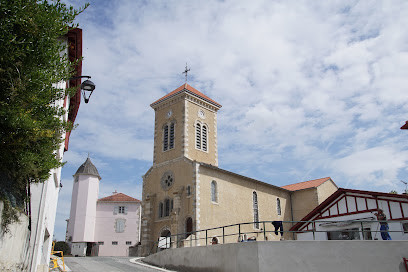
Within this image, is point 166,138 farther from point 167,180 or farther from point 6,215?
point 6,215

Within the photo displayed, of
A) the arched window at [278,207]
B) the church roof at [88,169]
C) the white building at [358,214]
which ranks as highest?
the church roof at [88,169]

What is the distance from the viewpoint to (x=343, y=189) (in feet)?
59.3

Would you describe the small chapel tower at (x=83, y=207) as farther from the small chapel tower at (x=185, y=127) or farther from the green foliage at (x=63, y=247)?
the small chapel tower at (x=185, y=127)

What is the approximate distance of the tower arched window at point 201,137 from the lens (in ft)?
96.3

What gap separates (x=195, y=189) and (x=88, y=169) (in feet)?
64.6

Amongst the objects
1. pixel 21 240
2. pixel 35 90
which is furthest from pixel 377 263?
pixel 35 90

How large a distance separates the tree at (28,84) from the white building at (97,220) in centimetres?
3227

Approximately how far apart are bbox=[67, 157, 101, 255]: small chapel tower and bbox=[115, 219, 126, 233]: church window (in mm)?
2509

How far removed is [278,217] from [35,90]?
2778 centimetres

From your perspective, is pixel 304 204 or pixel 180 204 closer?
pixel 180 204

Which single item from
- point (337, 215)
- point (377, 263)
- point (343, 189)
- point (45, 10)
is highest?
point (45, 10)

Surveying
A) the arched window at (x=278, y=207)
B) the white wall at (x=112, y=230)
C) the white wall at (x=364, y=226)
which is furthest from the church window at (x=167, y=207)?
the white wall at (x=112, y=230)

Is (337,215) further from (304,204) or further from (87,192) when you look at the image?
(87,192)

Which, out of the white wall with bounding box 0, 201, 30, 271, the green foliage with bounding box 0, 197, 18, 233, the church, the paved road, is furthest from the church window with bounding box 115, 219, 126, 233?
the green foliage with bounding box 0, 197, 18, 233
